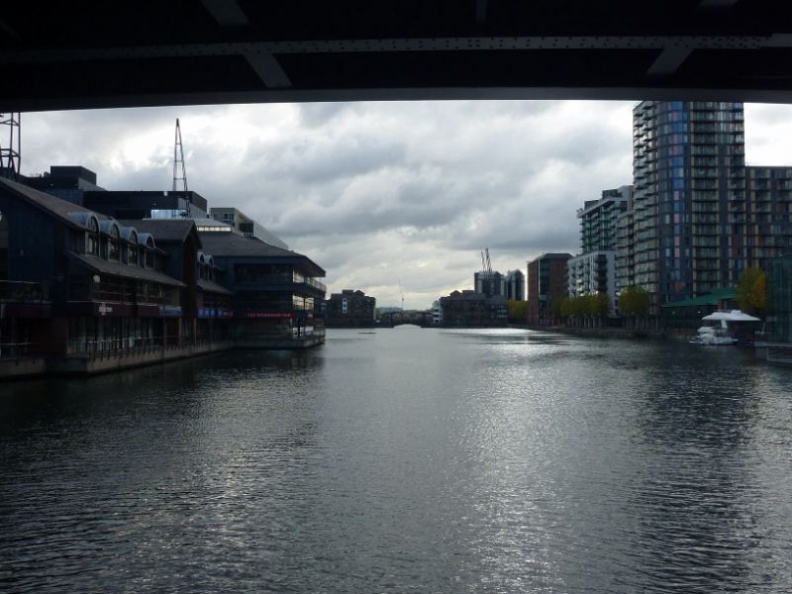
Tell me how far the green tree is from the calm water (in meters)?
111

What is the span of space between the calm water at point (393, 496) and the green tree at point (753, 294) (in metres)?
111

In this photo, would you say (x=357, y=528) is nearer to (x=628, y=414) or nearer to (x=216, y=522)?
(x=216, y=522)

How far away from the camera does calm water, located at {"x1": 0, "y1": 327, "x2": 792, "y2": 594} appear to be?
13594 mm

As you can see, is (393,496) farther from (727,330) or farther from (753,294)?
(753,294)

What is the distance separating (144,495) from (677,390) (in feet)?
128

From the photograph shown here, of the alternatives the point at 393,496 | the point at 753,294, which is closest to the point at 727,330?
the point at 753,294

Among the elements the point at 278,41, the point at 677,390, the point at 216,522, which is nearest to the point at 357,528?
the point at 216,522

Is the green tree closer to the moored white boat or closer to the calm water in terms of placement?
the moored white boat

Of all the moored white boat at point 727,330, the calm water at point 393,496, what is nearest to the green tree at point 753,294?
the moored white boat at point 727,330

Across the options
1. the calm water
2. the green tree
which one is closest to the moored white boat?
the green tree

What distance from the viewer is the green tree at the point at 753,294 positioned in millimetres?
135875

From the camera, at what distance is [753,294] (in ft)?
449

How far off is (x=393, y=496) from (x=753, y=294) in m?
139

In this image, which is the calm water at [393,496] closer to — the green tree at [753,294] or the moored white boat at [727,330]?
the moored white boat at [727,330]
